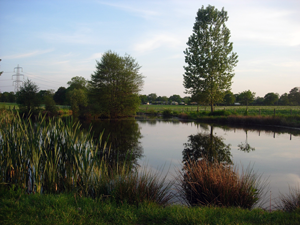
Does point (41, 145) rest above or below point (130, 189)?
above

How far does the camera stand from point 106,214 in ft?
12.9

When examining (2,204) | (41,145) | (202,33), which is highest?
(202,33)

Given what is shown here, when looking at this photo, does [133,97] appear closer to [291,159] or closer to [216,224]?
[291,159]

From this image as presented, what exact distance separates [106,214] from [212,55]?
3160cm

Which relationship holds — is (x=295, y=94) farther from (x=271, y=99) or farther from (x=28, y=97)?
(x=28, y=97)

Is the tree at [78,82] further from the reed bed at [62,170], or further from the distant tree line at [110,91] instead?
the reed bed at [62,170]

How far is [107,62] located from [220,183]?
34412 millimetres

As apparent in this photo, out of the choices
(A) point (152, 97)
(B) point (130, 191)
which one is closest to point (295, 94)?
(B) point (130, 191)

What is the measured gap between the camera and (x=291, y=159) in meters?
10.5

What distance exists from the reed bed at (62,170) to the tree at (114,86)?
31.7 metres

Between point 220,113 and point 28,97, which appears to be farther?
point 28,97

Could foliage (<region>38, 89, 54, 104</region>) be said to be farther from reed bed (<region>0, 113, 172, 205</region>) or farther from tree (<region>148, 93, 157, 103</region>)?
tree (<region>148, 93, 157, 103</region>)

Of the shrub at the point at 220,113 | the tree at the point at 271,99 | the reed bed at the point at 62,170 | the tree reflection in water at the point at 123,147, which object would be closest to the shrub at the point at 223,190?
the reed bed at the point at 62,170

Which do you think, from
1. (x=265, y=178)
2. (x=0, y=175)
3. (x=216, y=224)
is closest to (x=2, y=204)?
(x=0, y=175)
